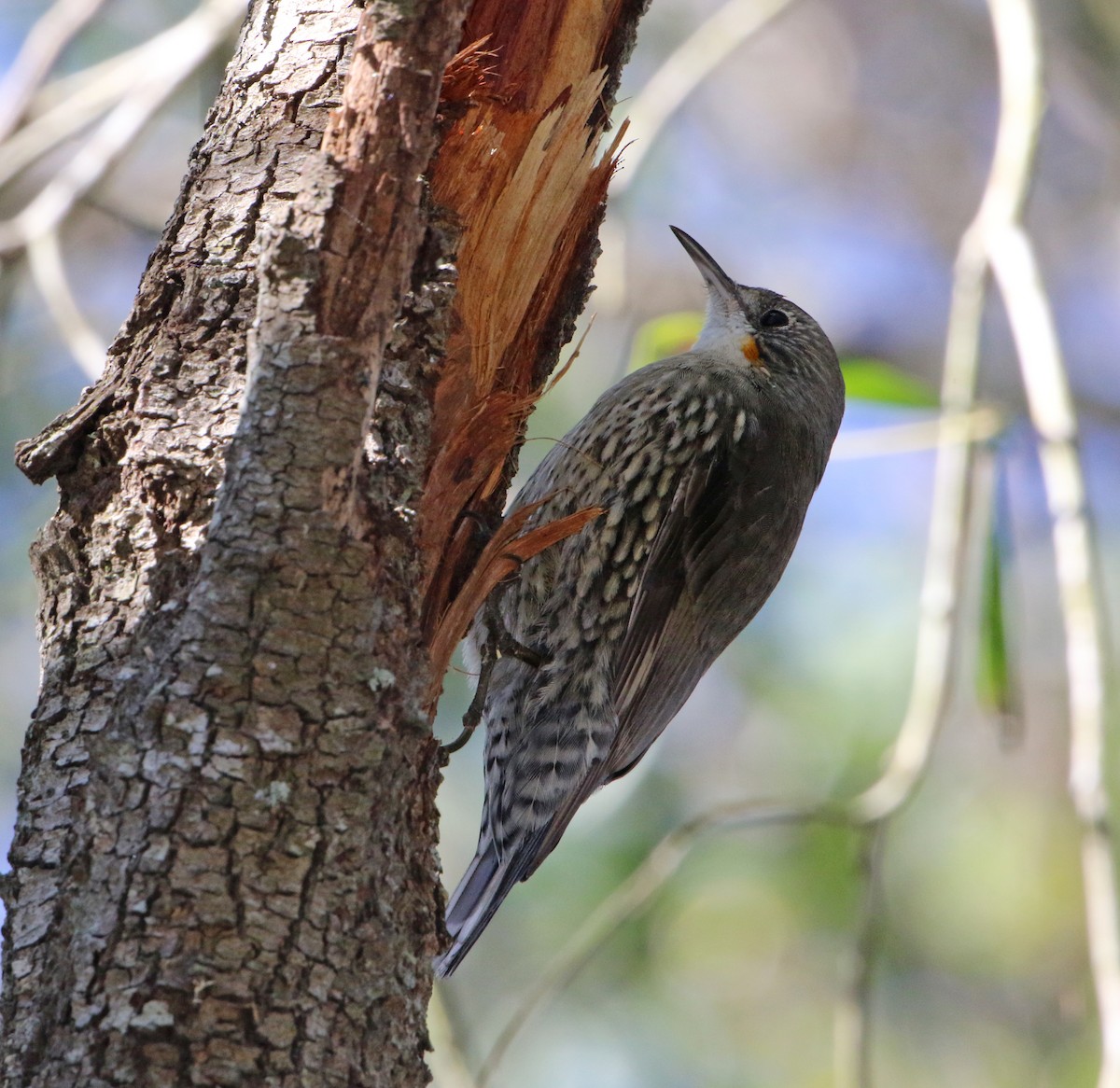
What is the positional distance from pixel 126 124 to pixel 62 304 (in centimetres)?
55

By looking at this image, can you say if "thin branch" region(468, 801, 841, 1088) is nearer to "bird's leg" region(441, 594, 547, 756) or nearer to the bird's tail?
the bird's tail

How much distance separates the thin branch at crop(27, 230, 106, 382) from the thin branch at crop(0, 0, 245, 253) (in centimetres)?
4

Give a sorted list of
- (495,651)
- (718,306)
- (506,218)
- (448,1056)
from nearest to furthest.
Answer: (506,218) → (448,1056) → (495,651) → (718,306)

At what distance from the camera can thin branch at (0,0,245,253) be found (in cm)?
296

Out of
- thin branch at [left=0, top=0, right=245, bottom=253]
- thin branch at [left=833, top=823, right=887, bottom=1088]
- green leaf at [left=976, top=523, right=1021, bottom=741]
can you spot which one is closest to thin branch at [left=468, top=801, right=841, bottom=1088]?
thin branch at [left=833, top=823, right=887, bottom=1088]

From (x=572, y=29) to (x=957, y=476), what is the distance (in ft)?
3.82

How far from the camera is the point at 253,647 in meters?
1.42

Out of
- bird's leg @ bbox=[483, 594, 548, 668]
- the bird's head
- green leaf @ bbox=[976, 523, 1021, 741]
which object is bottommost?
bird's leg @ bbox=[483, 594, 548, 668]

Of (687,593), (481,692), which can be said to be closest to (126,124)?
(481,692)

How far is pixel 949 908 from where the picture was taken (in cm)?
552

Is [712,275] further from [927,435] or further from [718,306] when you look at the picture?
[927,435]

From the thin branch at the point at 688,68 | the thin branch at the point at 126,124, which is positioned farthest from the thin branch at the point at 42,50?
the thin branch at the point at 688,68

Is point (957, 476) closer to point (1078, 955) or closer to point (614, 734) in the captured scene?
point (614, 734)

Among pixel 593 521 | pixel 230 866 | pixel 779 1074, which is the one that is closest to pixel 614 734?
pixel 593 521
